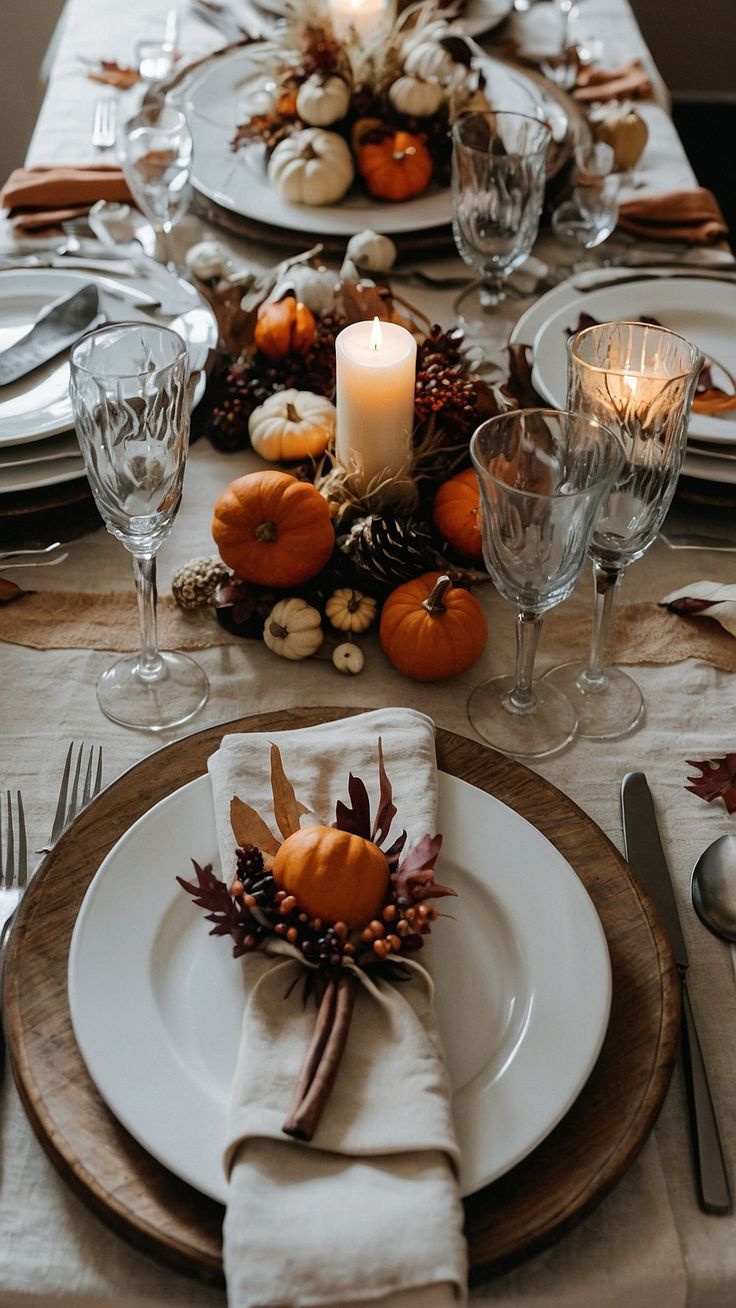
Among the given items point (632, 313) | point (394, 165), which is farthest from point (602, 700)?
point (394, 165)

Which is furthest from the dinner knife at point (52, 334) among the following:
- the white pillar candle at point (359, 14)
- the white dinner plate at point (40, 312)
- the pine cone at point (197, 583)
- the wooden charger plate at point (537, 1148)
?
the white pillar candle at point (359, 14)

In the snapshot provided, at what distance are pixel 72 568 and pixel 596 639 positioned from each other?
45 centimetres

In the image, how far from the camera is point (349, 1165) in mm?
545

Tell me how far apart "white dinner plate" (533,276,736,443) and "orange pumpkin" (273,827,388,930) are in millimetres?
635

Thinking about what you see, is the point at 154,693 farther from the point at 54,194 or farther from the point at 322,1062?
the point at 54,194

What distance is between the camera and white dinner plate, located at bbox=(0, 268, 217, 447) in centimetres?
106

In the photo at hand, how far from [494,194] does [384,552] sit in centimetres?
48

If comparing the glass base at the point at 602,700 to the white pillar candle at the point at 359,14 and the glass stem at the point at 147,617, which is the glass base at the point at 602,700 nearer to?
the glass stem at the point at 147,617

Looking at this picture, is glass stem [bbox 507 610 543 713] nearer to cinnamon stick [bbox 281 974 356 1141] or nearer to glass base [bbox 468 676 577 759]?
glass base [bbox 468 676 577 759]

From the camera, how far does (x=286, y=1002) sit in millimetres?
618

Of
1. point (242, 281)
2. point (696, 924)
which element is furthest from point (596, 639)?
point (242, 281)

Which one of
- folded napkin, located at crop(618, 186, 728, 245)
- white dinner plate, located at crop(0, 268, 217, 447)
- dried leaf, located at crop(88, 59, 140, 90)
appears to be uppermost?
dried leaf, located at crop(88, 59, 140, 90)

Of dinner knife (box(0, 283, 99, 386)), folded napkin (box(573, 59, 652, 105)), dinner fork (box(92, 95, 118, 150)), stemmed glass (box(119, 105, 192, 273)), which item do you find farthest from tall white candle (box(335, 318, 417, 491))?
folded napkin (box(573, 59, 652, 105))

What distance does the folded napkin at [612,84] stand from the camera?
166 centimetres
